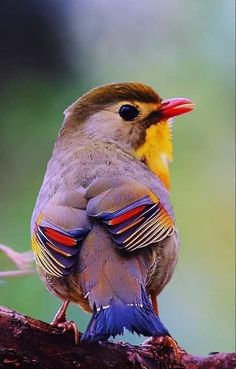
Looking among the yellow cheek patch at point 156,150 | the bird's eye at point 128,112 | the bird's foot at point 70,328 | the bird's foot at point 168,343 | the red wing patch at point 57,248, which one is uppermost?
the bird's eye at point 128,112

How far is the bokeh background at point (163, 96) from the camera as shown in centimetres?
191

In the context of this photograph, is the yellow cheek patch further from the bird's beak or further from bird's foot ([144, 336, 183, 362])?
bird's foot ([144, 336, 183, 362])

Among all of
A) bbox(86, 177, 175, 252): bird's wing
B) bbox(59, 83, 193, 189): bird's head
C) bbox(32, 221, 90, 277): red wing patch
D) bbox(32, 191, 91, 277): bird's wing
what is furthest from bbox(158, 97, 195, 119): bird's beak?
bbox(32, 221, 90, 277): red wing patch

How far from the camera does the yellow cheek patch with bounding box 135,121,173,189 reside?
1756 mm

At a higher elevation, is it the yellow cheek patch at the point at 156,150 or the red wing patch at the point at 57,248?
the yellow cheek patch at the point at 156,150

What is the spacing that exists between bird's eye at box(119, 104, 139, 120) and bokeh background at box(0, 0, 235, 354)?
0.31 m

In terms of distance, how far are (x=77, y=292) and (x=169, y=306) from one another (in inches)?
28.7

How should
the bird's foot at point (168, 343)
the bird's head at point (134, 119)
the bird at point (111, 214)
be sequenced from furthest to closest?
1. the bird's head at point (134, 119)
2. the bird's foot at point (168, 343)
3. the bird at point (111, 214)

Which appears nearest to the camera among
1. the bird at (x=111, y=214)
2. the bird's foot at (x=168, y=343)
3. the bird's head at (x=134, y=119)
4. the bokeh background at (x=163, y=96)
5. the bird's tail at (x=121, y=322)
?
the bird's tail at (x=121, y=322)

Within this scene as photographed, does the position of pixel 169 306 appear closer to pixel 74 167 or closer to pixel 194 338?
pixel 194 338

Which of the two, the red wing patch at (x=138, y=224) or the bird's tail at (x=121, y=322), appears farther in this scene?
the red wing patch at (x=138, y=224)

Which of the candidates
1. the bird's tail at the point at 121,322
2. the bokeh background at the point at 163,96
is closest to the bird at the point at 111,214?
the bird's tail at the point at 121,322

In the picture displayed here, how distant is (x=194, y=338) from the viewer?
207 cm

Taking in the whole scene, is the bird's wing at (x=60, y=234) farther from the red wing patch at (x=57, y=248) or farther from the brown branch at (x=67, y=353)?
the brown branch at (x=67, y=353)
